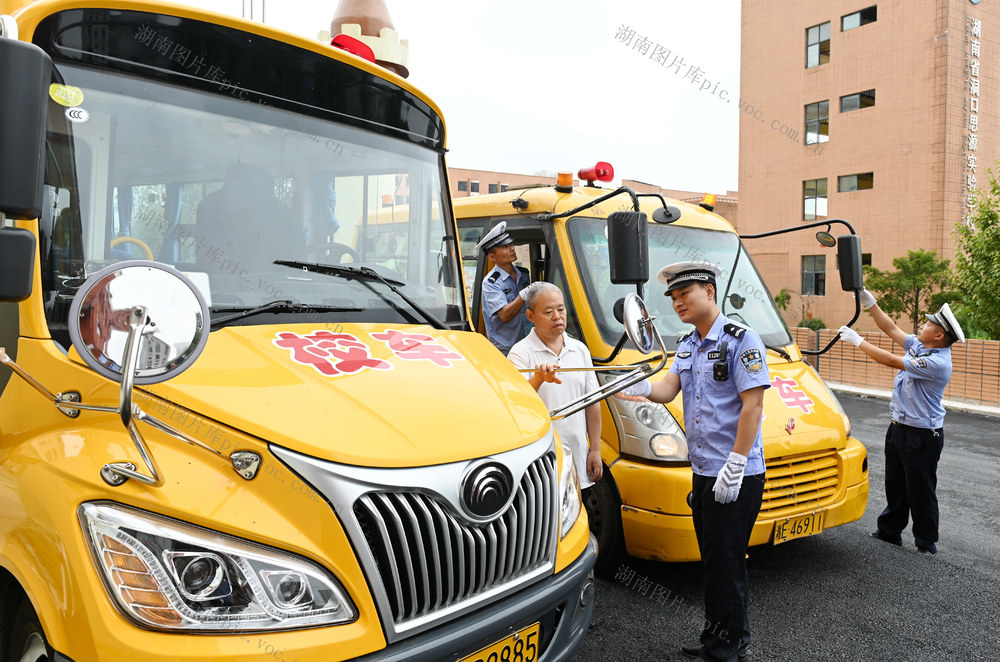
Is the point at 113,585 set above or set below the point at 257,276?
below

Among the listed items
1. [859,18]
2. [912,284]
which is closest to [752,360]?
[912,284]

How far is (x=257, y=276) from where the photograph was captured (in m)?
2.65

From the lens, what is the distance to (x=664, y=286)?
197 inches

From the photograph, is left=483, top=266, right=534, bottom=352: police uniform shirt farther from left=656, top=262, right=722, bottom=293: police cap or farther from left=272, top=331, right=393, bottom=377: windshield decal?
left=272, top=331, right=393, bottom=377: windshield decal

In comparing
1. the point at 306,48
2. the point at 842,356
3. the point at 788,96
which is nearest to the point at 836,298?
the point at 788,96

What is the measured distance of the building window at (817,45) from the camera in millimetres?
26750

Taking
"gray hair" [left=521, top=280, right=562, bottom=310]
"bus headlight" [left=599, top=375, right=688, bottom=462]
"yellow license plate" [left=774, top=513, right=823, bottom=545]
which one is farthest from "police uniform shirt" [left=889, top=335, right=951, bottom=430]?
"gray hair" [left=521, top=280, right=562, bottom=310]

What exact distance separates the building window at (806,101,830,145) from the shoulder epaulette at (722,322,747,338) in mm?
26785

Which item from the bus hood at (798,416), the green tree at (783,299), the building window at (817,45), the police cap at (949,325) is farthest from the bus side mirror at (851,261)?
the building window at (817,45)

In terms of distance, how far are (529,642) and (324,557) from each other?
2.73 ft

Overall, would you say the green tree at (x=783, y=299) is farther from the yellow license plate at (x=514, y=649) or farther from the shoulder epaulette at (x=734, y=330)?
the yellow license plate at (x=514, y=649)

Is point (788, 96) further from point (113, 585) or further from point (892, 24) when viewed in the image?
point (113, 585)

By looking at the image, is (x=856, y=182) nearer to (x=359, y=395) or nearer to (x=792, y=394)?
(x=792, y=394)

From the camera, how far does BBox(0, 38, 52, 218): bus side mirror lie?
175 cm
